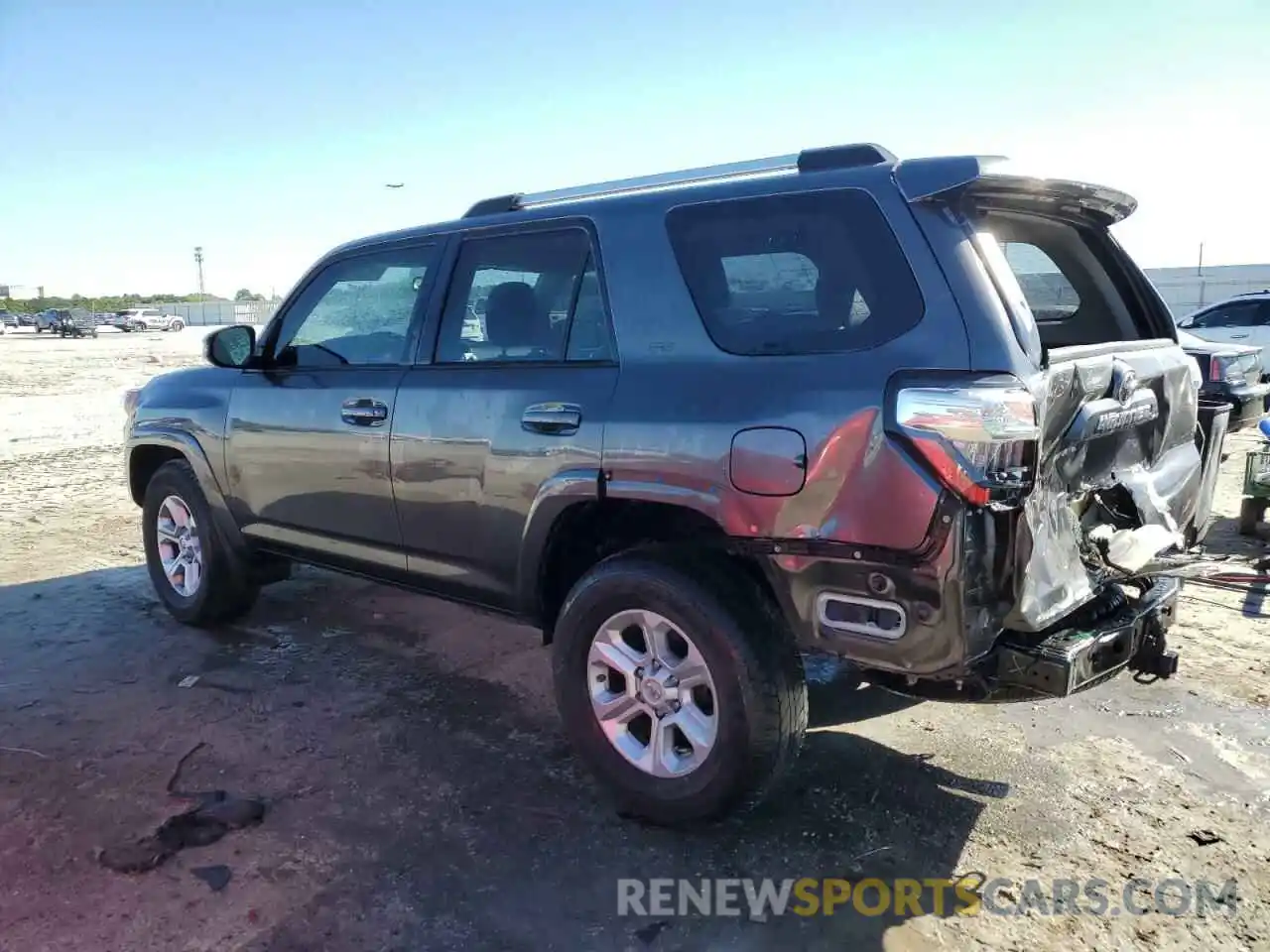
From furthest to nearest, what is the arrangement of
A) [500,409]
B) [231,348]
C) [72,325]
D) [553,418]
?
[72,325]
[231,348]
[500,409]
[553,418]

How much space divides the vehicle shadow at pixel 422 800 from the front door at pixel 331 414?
0.70 metres

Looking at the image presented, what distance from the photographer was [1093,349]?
3.09m

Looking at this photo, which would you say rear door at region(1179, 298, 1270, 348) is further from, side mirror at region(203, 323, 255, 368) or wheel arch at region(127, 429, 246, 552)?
wheel arch at region(127, 429, 246, 552)

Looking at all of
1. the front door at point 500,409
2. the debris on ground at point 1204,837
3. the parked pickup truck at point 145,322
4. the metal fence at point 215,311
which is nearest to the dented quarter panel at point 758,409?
the front door at point 500,409

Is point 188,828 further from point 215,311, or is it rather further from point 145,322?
point 215,311

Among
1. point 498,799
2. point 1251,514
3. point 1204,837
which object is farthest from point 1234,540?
point 498,799

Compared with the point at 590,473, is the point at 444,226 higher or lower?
higher

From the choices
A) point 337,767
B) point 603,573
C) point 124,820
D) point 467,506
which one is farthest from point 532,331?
point 124,820

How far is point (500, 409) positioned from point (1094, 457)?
Answer: 6.50 ft

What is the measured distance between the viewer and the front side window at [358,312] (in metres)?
4.01

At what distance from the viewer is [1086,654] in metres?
2.73

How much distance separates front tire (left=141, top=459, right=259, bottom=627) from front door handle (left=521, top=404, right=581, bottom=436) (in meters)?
2.34

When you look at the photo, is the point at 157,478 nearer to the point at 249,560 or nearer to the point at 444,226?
the point at 249,560

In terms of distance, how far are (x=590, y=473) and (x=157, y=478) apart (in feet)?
10.4
